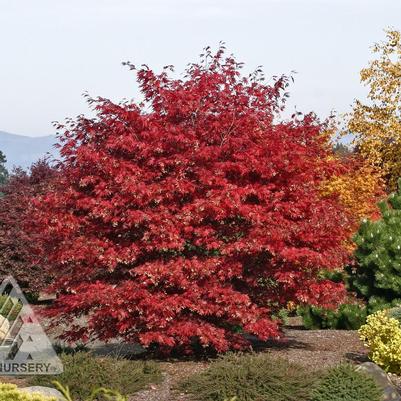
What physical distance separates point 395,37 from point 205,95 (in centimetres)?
2268

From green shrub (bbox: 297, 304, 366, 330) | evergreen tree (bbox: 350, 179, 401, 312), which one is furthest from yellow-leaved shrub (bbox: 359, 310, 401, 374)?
green shrub (bbox: 297, 304, 366, 330)

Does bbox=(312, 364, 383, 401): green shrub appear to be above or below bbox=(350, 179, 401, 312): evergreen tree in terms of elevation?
below

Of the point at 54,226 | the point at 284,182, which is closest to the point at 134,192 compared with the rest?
the point at 54,226

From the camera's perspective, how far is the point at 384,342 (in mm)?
11727

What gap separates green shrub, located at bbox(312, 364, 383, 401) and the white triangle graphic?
12.1ft

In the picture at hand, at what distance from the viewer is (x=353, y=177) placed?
76.6ft

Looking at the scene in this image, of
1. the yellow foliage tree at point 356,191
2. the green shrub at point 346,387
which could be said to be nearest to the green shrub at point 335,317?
the yellow foliage tree at point 356,191

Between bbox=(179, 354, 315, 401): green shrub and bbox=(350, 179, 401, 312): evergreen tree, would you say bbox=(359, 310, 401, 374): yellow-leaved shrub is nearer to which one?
bbox=(179, 354, 315, 401): green shrub

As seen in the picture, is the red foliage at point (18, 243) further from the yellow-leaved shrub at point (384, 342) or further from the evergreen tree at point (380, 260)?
the yellow-leaved shrub at point (384, 342)

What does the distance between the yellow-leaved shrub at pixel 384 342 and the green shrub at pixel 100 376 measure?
3.56 meters

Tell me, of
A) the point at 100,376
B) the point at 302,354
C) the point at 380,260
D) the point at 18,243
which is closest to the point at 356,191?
the point at 380,260

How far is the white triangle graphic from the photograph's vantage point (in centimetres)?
1122

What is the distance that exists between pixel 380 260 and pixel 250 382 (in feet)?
22.3

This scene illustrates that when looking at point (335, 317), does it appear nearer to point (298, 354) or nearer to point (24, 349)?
point (298, 354)
